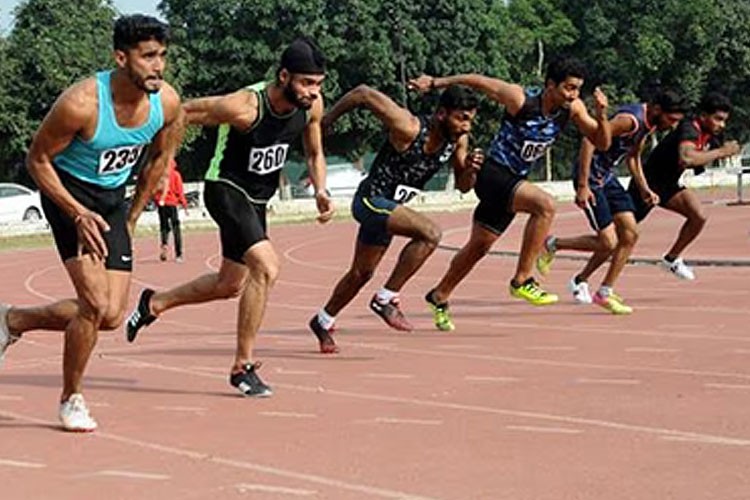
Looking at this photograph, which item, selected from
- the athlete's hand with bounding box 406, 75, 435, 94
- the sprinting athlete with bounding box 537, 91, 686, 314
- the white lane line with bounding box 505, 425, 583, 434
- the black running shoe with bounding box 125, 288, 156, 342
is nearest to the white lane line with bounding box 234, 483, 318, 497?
the white lane line with bounding box 505, 425, 583, 434

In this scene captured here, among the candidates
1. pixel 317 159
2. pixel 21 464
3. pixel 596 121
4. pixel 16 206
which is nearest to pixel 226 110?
pixel 317 159

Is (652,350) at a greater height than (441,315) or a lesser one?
greater

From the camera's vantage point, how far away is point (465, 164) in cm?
1105

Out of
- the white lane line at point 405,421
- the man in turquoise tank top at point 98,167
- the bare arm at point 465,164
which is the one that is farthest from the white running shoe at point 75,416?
the bare arm at point 465,164

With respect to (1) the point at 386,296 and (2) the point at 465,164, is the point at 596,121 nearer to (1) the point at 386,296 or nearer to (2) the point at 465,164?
(2) the point at 465,164

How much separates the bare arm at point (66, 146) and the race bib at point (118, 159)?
0.65 feet

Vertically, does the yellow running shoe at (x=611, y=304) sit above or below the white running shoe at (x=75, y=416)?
below

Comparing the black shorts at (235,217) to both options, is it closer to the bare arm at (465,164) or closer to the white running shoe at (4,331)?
the white running shoe at (4,331)

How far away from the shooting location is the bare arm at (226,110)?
8.52 metres

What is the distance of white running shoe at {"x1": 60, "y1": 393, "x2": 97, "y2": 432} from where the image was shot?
7.38 metres

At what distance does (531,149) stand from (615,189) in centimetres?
184

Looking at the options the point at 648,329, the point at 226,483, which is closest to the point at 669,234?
the point at 648,329

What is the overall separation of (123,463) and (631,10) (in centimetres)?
6277

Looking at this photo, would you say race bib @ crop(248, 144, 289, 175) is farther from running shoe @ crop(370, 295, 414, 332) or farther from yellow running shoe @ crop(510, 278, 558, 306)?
yellow running shoe @ crop(510, 278, 558, 306)
